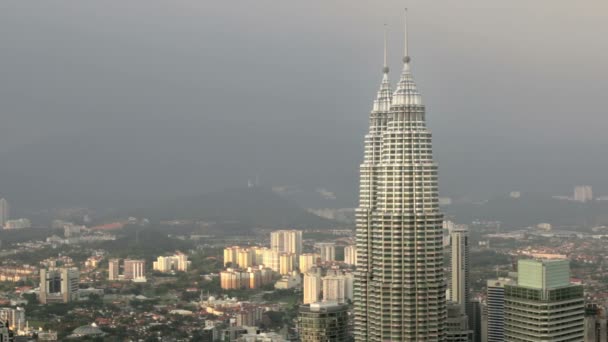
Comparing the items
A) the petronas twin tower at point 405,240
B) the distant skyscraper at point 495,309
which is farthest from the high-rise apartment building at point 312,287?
the petronas twin tower at point 405,240

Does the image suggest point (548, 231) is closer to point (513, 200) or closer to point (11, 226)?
point (513, 200)

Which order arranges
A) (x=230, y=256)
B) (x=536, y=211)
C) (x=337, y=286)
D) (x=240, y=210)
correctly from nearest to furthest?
(x=337, y=286)
(x=536, y=211)
(x=230, y=256)
(x=240, y=210)

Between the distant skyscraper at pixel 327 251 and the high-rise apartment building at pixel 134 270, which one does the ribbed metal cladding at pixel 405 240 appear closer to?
the distant skyscraper at pixel 327 251

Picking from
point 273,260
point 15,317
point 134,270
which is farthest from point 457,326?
point 134,270

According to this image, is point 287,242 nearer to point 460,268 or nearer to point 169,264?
point 169,264

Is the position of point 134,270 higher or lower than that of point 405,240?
lower

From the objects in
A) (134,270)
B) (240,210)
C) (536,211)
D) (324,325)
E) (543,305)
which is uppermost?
(536,211)
